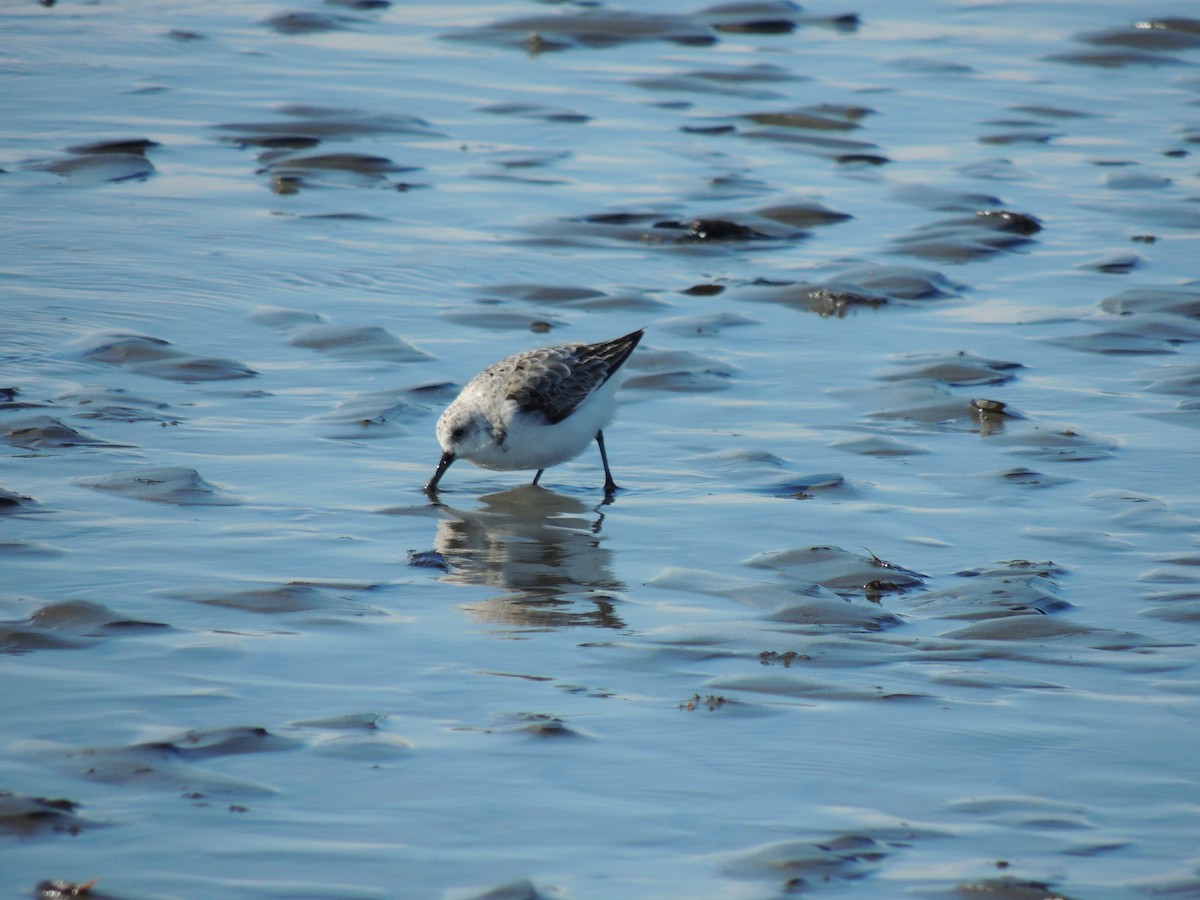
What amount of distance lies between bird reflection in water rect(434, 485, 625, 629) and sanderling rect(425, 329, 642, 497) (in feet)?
0.78

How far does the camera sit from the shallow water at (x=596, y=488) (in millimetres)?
4445

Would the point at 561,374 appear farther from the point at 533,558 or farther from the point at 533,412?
the point at 533,558

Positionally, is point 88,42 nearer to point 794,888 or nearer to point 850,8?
point 850,8

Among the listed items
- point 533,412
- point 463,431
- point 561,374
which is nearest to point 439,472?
point 463,431

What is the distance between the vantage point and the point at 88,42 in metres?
15.6

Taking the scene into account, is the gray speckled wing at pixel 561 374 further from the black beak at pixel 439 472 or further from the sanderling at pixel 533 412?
the black beak at pixel 439 472

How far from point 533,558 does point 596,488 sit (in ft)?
3.80

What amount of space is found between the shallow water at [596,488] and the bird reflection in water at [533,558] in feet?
0.11

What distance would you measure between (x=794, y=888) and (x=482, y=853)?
2.68ft

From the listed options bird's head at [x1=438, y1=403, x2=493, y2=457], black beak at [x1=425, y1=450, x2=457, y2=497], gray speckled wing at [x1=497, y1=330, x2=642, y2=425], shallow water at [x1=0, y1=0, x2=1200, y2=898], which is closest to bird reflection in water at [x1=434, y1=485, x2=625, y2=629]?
shallow water at [x1=0, y1=0, x2=1200, y2=898]

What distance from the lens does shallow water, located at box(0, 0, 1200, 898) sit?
4445 mm

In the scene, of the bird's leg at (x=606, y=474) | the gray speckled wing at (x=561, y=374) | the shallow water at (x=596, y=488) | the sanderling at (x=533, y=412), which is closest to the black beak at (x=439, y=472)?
the sanderling at (x=533, y=412)

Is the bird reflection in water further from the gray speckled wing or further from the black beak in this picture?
the gray speckled wing

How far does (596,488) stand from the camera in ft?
26.3
